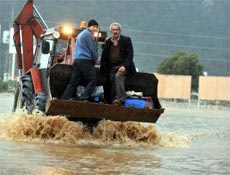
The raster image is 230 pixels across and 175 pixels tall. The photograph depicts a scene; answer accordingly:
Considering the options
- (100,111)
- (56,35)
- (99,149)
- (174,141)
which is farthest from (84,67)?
(174,141)

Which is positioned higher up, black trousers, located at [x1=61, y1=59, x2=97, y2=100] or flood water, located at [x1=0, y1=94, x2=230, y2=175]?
black trousers, located at [x1=61, y1=59, x2=97, y2=100]

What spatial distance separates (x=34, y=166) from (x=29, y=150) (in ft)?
6.21

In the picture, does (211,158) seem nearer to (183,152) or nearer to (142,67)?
(183,152)

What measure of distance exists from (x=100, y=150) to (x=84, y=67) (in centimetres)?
172

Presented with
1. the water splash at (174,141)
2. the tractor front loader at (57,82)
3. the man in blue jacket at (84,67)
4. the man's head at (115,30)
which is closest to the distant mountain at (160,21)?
the tractor front loader at (57,82)

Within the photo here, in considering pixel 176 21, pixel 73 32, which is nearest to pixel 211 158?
pixel 73 32

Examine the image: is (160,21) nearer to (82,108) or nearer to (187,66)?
(187,66)

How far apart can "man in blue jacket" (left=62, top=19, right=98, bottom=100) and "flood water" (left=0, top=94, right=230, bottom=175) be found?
2.08 feet

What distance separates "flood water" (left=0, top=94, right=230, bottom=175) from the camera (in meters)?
8.65

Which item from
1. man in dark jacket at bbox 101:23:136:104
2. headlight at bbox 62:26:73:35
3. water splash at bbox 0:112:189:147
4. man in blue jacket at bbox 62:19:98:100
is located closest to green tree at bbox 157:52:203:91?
headlight at bbox 62:26:73:35

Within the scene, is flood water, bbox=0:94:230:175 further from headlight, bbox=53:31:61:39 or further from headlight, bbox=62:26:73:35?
headlight, bbox=62:26:73:35

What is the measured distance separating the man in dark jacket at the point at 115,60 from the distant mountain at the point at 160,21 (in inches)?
3763

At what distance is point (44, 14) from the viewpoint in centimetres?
11600

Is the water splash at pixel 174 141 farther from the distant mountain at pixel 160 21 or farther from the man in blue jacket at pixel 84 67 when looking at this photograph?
the distant mountain at pixel 160 21
